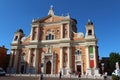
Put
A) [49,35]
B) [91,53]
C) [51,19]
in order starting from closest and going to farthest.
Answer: [91,53] < [49,35] < [51,19]

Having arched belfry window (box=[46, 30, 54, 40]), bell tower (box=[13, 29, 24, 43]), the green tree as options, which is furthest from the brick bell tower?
bell tower (box=[13, 29, 24, 43])

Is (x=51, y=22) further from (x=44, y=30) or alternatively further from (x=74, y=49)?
(x=74, y=49)

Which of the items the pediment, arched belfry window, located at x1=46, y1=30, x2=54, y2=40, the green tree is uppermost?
the pediment

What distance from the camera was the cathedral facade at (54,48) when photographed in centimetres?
4203

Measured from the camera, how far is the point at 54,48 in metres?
45.8

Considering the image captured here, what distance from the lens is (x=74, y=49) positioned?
43969 millimetres

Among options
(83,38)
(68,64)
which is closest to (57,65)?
(68,64)

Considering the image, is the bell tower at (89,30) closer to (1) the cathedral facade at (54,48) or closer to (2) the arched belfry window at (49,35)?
(1) the cathedral facade at (54,48)

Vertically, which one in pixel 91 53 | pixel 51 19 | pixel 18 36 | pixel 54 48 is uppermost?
pixel 51 19

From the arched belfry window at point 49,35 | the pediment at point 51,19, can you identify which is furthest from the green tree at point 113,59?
the arched belfry window at point 49,35

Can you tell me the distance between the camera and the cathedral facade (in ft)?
138

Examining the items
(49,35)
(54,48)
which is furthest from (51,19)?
(54,48)

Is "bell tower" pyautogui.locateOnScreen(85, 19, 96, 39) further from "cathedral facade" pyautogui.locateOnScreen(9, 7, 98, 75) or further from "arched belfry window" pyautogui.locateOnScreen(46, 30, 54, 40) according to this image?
"arched belfry window" pyautogui.locateOnScreen(46, 30, 54, 40)

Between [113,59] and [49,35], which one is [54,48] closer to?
[49,35]
